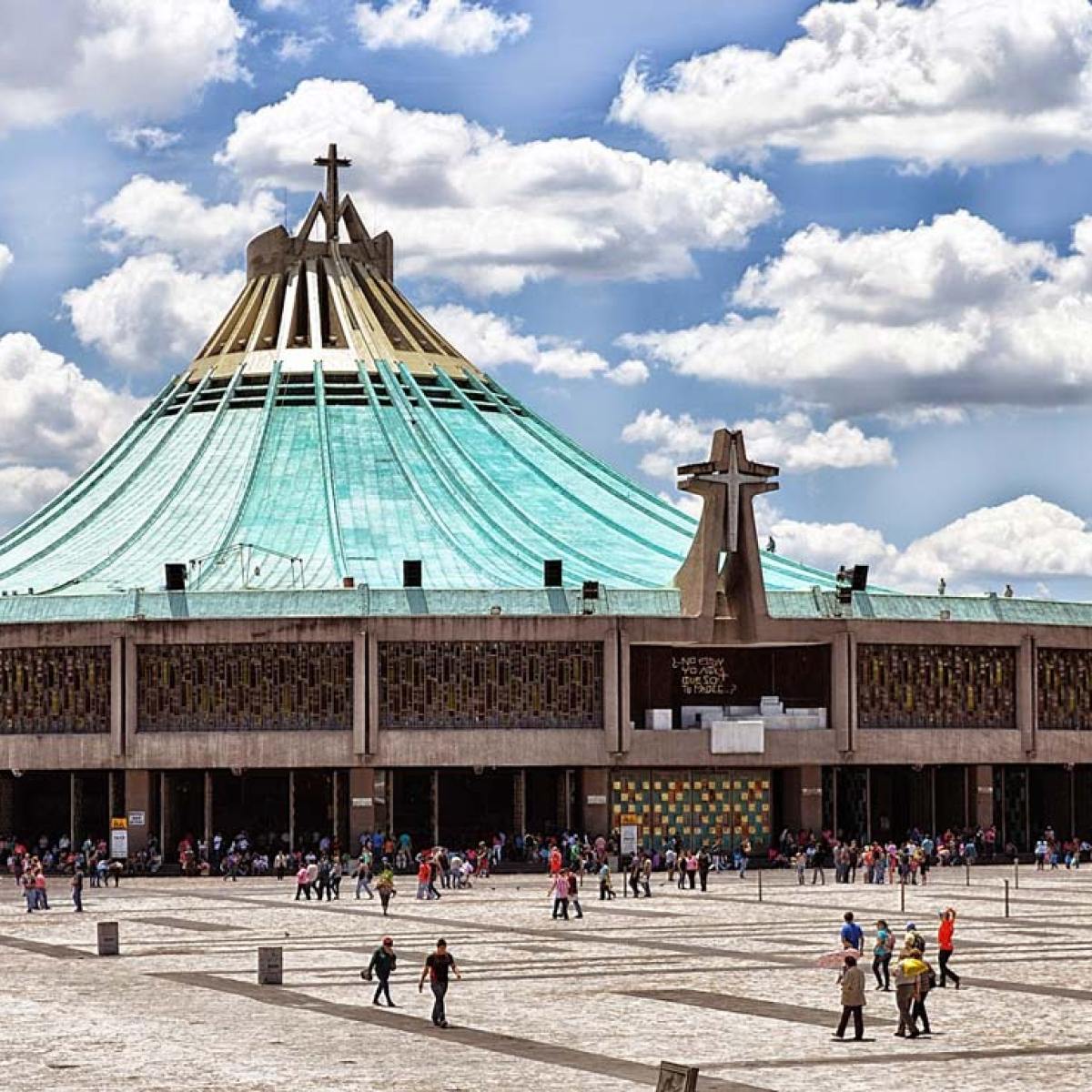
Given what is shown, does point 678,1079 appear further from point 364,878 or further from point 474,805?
point 474,805

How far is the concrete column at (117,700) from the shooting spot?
267 ft

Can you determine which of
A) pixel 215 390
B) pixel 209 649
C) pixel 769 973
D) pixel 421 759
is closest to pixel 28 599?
pixel 209 649

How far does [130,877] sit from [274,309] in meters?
34.5

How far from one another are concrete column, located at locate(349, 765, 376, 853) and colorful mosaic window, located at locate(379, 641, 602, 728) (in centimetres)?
167

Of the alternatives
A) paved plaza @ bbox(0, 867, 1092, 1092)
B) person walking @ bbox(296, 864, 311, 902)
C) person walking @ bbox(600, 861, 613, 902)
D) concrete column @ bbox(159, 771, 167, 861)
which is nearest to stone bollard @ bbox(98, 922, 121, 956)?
paved plaza @ bbox(0, 867, 1092, 1092)

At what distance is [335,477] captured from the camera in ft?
317

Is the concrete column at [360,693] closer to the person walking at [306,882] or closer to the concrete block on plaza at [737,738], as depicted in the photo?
the concrete block on plaza at [737,738]

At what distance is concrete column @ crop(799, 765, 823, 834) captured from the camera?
276 ft

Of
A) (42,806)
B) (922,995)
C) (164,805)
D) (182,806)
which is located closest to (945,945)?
(922,995)

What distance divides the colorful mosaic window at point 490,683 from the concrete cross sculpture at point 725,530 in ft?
13.2

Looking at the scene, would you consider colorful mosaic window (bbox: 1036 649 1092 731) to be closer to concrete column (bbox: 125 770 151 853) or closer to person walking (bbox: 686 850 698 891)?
person walking (bbox: 686 850 698 891)

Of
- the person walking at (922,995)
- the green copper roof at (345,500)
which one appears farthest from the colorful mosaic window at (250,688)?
the person walking at (922,995)

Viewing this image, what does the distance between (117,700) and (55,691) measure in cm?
255

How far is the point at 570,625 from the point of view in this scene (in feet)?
269
